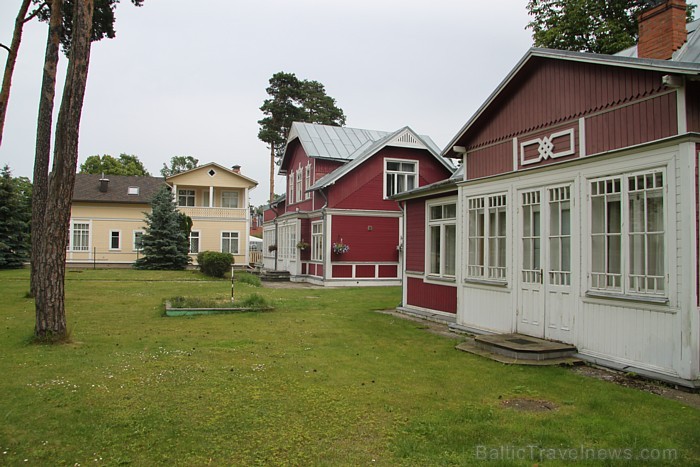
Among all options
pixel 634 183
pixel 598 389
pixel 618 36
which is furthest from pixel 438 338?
pixel 618 36

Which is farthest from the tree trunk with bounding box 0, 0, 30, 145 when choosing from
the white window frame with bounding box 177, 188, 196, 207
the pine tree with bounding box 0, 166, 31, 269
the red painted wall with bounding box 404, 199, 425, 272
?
the white window frame with bounding box 177, 188, 196, 207

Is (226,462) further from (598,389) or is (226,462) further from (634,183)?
(634,183)

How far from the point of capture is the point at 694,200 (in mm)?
6281

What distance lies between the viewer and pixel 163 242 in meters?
29.9

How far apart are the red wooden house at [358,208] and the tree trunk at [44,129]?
437 inches

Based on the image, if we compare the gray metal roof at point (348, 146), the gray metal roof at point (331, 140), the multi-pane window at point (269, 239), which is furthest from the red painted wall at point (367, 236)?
the multi-pane window at point (269, 239)

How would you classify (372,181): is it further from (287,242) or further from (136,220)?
(136,220)

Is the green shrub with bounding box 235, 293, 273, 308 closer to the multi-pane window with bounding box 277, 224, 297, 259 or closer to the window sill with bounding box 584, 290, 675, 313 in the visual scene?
the window sill with bounding box 584, 290, 675, 313

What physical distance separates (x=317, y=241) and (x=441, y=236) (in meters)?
12.6

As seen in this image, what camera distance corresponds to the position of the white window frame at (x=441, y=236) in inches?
474

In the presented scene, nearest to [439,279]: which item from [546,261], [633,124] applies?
[546,261]

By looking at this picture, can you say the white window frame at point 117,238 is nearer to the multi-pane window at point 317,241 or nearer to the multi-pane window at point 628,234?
the multi-pane window at point 317,241

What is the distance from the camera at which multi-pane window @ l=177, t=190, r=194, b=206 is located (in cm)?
3712

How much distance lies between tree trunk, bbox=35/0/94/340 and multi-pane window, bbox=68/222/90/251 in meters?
29.6
